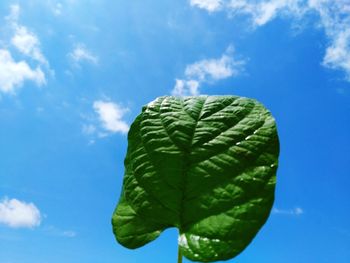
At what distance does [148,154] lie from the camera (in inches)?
47.5

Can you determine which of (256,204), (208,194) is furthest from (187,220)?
(256,204)

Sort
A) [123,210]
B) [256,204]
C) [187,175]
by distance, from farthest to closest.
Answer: [123,210] → [187,175] → [256,204]

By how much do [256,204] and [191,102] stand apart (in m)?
0.39

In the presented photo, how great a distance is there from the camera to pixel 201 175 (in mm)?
1100

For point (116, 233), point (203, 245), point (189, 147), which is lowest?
point (203, 245)

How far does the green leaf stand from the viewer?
1014mm

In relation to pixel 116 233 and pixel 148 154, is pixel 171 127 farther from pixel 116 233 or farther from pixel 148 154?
pixel 116 233

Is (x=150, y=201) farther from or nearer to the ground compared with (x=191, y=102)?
nearer to the ground

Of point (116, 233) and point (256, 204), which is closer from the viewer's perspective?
point (256, 204)

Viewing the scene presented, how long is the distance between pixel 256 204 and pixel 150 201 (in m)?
0.28

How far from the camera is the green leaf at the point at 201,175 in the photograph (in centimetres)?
101

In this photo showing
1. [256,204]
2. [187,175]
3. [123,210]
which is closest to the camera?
[256,204]

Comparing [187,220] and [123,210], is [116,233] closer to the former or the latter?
[123,210]

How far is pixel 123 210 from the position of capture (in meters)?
1.24
